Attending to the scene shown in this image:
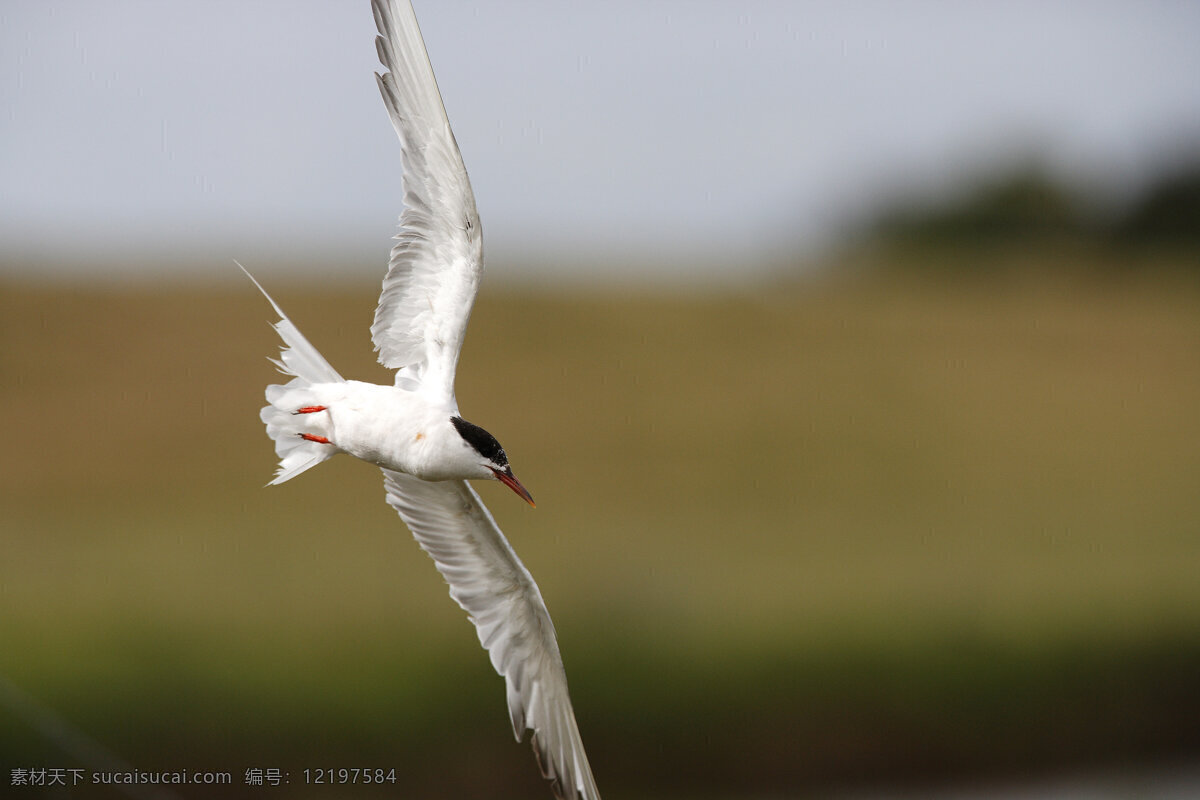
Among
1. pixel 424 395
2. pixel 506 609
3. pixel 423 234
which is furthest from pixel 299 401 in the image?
pixel 506 609

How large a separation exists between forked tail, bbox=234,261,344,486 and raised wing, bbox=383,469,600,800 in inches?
12.8

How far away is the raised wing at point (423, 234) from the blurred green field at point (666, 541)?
3424 millimetres

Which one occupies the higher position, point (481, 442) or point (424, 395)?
point (424, 395)

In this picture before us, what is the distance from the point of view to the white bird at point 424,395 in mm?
2805

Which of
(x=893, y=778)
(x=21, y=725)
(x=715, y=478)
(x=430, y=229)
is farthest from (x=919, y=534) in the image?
(x=430, y=229)

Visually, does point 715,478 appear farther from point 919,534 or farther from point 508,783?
point 508,783

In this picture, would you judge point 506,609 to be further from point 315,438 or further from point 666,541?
point 666,541

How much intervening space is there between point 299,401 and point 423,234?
441mm

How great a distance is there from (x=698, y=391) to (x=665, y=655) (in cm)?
405

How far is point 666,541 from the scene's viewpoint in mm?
8531

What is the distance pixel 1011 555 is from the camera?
917 centimetres

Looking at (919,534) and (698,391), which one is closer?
(919,534)

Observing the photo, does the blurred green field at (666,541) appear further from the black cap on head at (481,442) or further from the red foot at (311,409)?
the black cap on head at (481,442)

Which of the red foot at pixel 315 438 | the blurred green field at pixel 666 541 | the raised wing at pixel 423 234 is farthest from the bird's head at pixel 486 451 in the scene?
the blurred green field at pixel 666 541
